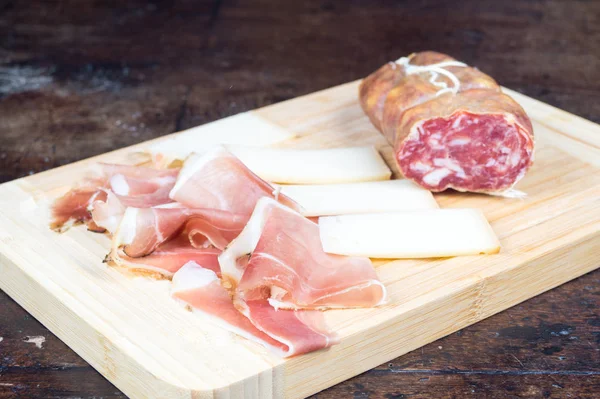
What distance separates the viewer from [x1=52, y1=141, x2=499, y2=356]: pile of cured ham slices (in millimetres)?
2459

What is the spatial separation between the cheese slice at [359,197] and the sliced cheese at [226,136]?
54 centimetres

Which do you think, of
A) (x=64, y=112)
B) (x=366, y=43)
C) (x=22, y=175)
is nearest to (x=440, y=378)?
(x=22, y=175)

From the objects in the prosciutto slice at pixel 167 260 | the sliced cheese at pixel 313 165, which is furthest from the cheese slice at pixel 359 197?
the prosciutto slice at pixel 167 260

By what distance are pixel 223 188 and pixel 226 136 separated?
0.72 metres

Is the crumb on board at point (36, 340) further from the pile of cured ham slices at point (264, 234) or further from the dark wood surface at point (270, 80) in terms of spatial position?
the pile of cured ham slices at point (264, 234)

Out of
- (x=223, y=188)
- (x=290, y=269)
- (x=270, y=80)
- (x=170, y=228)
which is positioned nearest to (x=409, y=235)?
(x=290, y=269)

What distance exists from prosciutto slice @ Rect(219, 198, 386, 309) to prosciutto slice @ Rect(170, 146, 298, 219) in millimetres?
150

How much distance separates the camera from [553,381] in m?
2.44

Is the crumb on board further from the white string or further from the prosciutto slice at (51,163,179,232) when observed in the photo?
the white string

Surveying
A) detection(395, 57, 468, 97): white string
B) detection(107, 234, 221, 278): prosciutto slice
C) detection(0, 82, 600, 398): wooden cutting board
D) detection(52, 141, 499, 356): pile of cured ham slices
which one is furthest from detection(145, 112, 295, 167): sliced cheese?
detection(107, 234, 221, 278): prosciutto slice

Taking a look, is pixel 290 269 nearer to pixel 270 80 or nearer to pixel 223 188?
pixel 223 188

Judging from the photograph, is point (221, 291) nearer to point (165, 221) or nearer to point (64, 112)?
point (165, 221)

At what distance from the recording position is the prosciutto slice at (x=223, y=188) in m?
2.80

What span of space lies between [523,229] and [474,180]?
248mm
